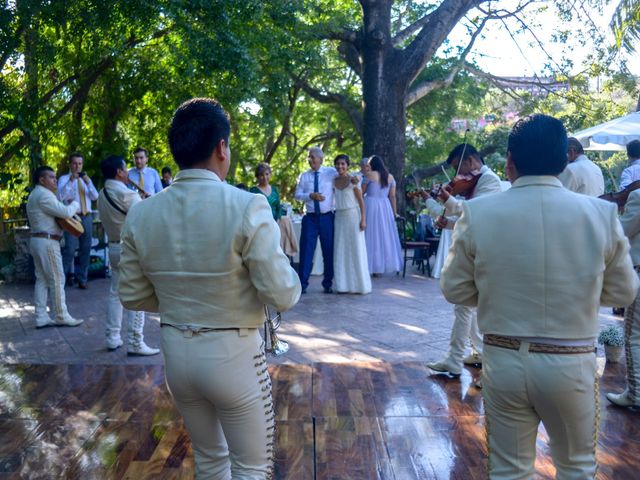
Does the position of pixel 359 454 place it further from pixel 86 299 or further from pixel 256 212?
pixel 86 299

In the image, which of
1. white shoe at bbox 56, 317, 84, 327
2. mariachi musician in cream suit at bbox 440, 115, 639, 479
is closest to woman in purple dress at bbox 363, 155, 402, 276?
white shoe at bbox 56, 317, 84, 327

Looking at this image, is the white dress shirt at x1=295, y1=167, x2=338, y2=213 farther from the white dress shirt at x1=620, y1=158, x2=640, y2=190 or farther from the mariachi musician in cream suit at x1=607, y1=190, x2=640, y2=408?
the mariachi musician in cream suit at x1=607, y1=190, x2=640, y2=408

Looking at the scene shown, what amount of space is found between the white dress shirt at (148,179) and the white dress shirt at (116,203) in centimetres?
384

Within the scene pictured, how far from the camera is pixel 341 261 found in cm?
947

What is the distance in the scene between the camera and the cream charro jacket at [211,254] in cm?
241

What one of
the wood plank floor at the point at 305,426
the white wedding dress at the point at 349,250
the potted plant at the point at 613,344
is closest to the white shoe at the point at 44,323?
the wood plank floor at the point at 305,426

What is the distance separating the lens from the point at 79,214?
1001 centimetres

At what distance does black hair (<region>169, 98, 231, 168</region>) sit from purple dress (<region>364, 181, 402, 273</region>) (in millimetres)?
8139

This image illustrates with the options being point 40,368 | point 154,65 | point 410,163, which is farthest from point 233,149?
point 40,368

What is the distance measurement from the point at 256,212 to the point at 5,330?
237 inches

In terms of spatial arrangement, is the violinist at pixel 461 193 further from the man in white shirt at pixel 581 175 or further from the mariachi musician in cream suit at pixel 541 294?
the man in white shirt at pixel 581 175

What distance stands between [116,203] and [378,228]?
5.38 metres

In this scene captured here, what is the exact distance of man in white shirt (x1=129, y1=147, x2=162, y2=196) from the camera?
381 inches

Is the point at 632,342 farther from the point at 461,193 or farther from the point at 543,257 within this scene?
the point at 543,257
